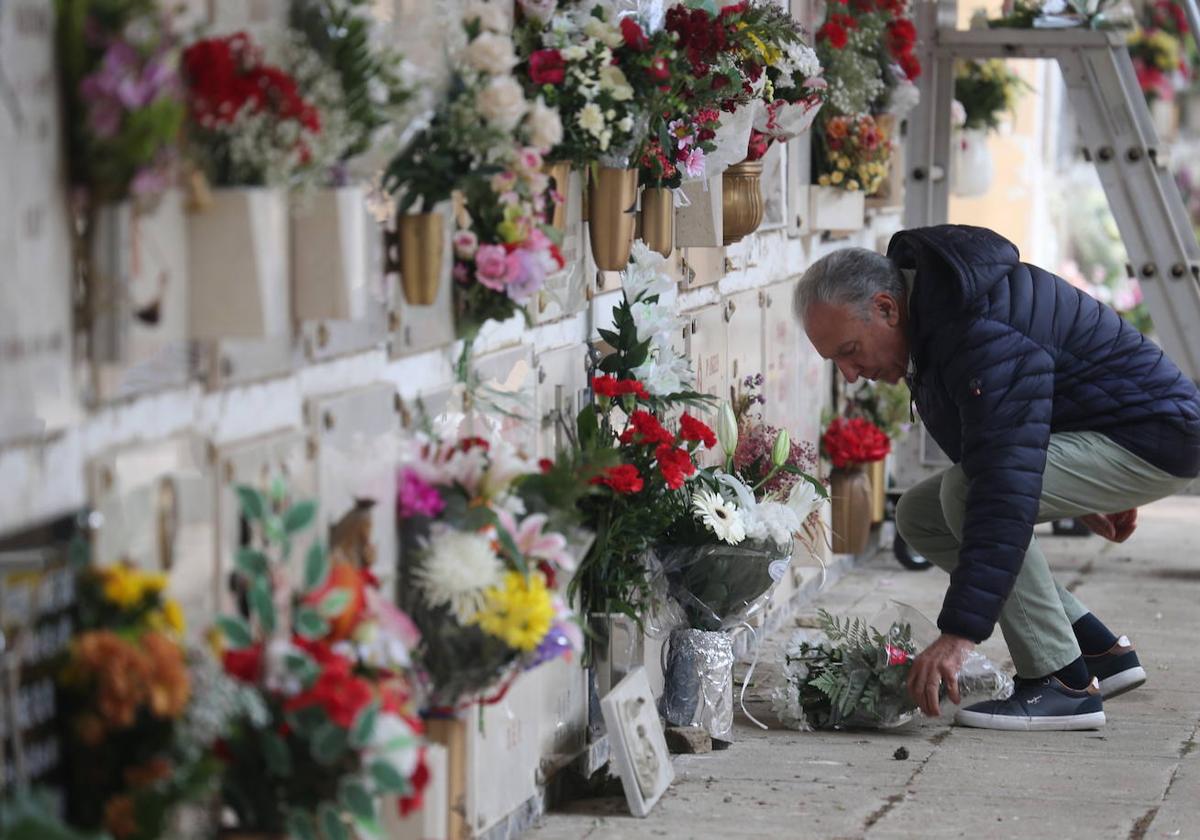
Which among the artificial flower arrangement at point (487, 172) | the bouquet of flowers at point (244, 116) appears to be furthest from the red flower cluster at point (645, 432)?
the bouquet of flowers at point (244, 116)

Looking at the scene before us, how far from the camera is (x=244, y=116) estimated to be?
2615 mm

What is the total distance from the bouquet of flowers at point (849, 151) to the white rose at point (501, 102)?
10.9 ft

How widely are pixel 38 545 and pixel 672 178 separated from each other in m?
2.37

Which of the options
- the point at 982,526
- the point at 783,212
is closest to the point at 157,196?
the point at 982,526

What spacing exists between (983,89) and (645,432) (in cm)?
444

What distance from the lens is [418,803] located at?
112 inches

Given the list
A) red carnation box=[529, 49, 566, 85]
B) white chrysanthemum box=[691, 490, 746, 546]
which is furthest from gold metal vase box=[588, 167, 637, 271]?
white chrysanthemum box=[691, 490, 746, 546]

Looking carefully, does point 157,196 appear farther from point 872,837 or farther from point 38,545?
point 872,837

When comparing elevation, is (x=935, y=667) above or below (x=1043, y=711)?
above

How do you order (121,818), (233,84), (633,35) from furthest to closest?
(633,35) < (233,84) < (121,818)

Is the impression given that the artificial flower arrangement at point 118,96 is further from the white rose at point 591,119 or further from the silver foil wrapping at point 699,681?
the silver foil wrapping at point 699,681

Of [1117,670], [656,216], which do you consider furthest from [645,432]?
[1117,670]

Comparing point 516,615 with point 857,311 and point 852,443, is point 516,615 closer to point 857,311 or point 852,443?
point 857,311

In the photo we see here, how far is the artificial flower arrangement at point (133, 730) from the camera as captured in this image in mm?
2375
